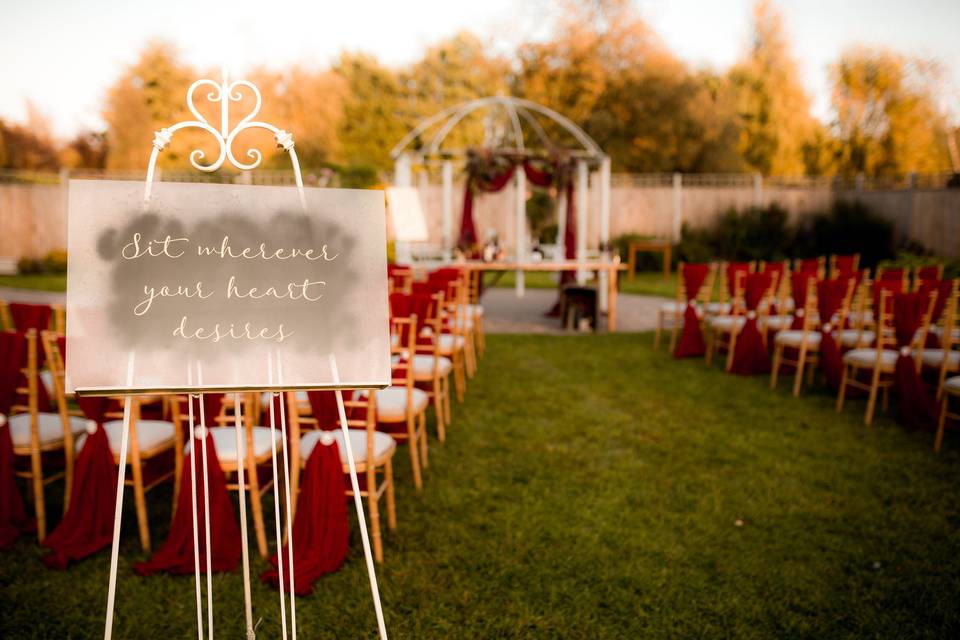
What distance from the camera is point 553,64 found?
2002cm

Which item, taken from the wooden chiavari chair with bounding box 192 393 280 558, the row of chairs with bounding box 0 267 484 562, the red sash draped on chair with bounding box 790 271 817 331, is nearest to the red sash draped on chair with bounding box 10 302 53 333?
the row of chairs with bounding box 0 267 484 562

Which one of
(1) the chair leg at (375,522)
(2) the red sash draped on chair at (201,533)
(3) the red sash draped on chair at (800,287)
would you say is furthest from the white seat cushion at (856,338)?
(2) the red sash draped on chair at (201,533)

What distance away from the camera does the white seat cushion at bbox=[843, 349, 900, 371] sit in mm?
4621

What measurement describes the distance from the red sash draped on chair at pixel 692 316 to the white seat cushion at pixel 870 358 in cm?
180

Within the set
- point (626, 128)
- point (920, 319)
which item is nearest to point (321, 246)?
point (920, 319)

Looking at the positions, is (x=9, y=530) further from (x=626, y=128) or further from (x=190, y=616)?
(x=626, y=128)

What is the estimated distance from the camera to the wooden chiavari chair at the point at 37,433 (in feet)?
9.05

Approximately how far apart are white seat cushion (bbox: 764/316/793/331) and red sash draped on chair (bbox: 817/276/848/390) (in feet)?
2.63

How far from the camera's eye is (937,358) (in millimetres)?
4520

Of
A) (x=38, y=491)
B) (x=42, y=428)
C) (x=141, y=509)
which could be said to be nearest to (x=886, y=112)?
(x=141, y=509)

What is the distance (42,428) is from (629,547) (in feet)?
8.99

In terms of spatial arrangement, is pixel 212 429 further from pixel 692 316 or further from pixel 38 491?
pixel 692 316

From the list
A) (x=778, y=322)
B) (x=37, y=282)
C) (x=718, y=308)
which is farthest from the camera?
(x=37, y=282)

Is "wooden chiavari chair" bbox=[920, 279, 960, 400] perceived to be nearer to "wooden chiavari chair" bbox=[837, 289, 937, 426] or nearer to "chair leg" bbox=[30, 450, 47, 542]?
"wooden chiavari chair" bbox=[837, 289, 937, 426]
